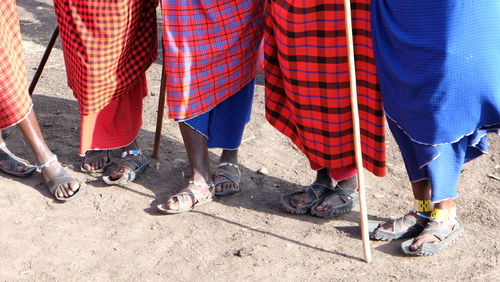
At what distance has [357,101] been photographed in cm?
365

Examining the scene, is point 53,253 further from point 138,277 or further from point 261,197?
point 261,197

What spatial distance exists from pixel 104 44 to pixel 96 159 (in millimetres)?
850

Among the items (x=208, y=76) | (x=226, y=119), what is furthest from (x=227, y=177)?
(x=208, y=76)

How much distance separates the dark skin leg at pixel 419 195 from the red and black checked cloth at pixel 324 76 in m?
0.20

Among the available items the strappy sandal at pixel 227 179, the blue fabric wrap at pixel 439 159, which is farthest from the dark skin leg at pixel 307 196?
the blue fabric wrap at pixel 439 159

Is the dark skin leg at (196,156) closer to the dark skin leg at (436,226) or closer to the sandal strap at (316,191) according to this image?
the sandal strap at (316,191)

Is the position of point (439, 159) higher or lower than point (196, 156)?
higher

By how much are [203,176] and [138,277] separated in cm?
87

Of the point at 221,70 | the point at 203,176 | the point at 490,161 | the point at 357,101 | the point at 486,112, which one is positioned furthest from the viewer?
the point at 490,161

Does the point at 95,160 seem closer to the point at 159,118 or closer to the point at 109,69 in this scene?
the point at 159,118

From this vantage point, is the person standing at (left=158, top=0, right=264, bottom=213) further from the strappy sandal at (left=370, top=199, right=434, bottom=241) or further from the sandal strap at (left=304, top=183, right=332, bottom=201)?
the strappy sandal at (left=370, top=199, right=434, bottom=241)

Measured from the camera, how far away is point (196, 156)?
423 cm

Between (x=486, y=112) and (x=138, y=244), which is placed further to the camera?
(x=138, y=244)

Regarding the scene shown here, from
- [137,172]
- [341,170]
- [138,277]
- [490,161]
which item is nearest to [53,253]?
[138,277]
